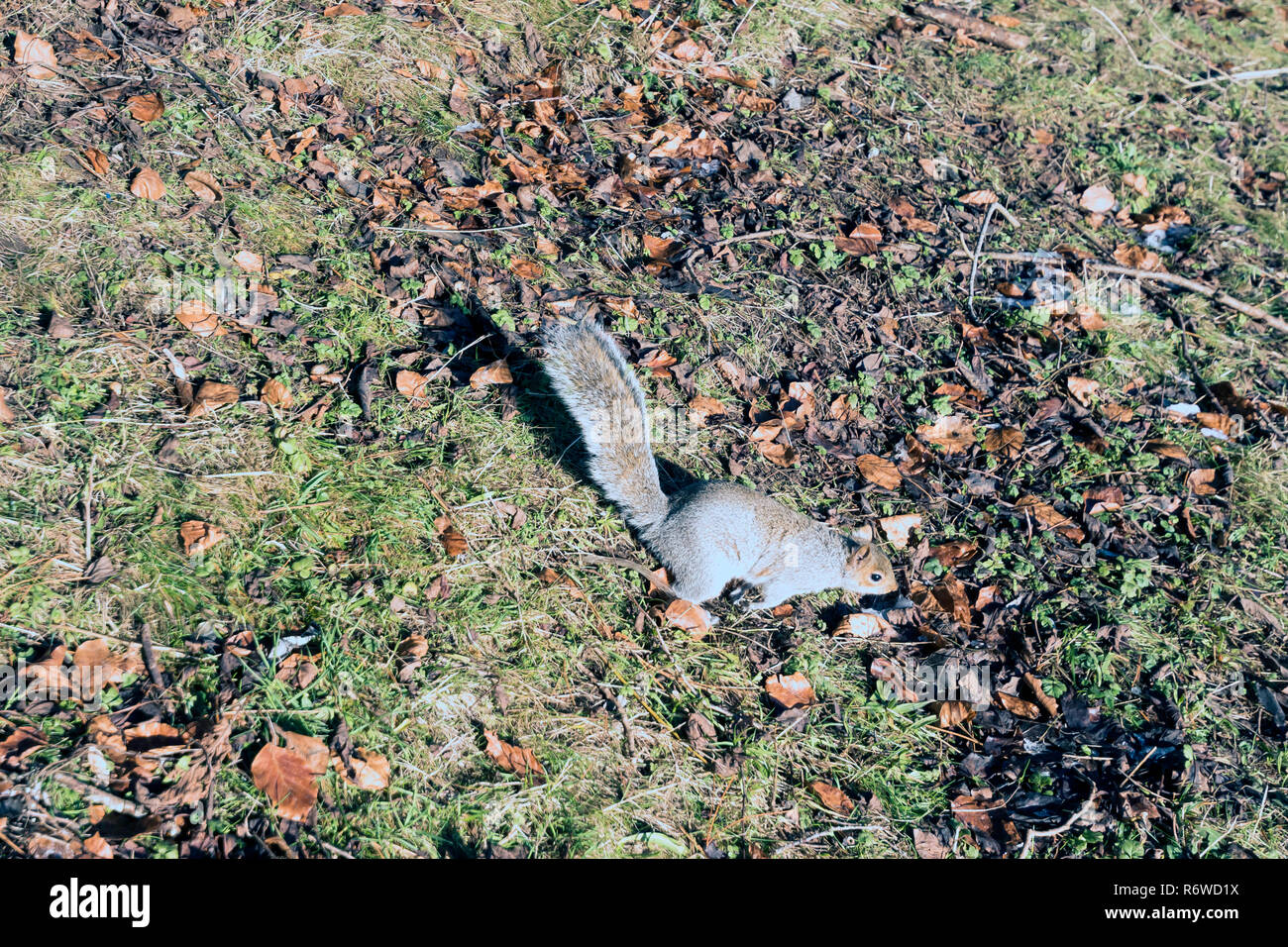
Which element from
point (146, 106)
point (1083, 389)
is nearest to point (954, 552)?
point (1083, 389)

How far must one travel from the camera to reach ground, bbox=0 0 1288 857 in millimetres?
2723

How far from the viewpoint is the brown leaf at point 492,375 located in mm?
3699

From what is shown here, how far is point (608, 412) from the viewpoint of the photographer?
3.34m

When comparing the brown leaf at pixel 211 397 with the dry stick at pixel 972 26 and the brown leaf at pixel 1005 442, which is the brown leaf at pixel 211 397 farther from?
the dry stick at pixel 972 26

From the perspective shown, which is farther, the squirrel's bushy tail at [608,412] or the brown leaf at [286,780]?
the squirrel's bushy tail at [608,412]

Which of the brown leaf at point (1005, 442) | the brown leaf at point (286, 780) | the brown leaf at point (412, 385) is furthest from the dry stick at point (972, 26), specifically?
the brown leaf at point (286, 780)

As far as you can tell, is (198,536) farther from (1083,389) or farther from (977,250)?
(977,250)

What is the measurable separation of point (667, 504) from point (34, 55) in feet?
12.5

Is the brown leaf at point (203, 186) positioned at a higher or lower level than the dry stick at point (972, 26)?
lower

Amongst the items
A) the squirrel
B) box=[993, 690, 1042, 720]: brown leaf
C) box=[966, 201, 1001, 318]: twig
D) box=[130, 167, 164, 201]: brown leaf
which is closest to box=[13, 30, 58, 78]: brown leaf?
box=[130, 167, 164, 201]: brown leaf

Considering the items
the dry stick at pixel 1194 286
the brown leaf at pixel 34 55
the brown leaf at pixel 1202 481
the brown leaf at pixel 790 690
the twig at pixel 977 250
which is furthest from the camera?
the dry stick at pixel 1194 286

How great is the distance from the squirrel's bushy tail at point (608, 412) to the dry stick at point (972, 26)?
16.3 feet

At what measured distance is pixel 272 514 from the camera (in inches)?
122

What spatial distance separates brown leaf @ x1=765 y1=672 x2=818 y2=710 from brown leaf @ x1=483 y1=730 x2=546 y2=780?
0.97 m
